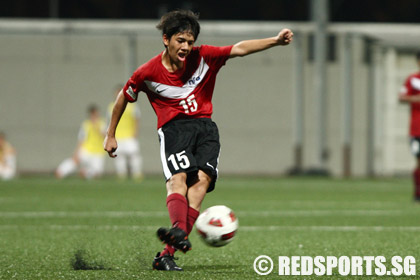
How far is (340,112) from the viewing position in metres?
25.0

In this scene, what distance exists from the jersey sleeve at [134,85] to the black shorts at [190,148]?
12.1 inches

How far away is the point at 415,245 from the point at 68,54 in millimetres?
18286

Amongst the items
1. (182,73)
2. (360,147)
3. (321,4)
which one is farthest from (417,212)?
(360,147)

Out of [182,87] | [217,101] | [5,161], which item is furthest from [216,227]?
[217,101]

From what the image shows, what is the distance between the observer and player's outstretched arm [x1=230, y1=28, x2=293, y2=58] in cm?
615

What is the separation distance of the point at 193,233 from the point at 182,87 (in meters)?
3.06

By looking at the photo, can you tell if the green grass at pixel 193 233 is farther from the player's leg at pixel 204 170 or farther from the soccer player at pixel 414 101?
the soccer player at pixel 414 101

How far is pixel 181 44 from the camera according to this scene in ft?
20.4

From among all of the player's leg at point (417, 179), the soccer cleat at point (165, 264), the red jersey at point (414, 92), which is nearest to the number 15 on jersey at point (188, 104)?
the soccer cleat at point (165, 264)

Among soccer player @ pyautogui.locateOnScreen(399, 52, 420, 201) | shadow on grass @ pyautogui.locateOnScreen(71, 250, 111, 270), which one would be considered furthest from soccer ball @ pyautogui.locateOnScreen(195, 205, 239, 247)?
soccer player @ pyautogui.locateOnScreen(399, 52, 420, 201)

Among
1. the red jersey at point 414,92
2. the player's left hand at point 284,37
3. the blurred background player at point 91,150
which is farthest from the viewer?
the blurred background player at point 91,150

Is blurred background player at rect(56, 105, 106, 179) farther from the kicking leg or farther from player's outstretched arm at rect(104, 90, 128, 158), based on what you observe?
the kicking leg

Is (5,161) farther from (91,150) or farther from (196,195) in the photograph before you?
(196,195)

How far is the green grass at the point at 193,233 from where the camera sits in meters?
6.33
